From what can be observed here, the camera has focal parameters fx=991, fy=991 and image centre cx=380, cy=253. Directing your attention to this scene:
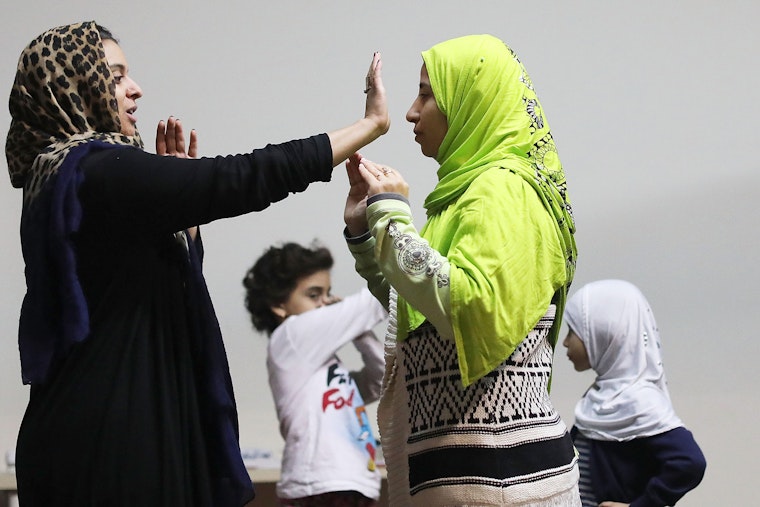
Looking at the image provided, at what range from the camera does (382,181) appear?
1703 mm

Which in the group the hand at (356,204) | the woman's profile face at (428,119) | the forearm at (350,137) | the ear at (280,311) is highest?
the woman's profile face at (428,119)

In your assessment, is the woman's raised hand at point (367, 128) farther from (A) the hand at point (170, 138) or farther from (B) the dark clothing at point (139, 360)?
(A) the hand at point (170, 138)

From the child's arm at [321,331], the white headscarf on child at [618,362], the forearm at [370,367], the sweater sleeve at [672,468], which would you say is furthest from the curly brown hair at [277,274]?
the sweater sleeve at [672,468]

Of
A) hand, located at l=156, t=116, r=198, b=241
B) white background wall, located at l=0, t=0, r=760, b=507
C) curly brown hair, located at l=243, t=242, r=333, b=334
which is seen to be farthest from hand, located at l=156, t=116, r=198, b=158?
white background wall, located at l=0, t=0, r=760, b=507

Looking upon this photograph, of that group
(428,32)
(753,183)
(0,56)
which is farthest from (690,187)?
(0,56)

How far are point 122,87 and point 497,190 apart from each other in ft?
2.12

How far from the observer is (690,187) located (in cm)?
409

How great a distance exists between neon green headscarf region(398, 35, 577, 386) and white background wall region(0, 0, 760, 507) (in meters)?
2.24

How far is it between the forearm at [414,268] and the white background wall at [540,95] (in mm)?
2455

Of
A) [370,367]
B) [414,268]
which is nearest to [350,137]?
[414,268]

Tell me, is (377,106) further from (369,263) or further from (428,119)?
(369,263)

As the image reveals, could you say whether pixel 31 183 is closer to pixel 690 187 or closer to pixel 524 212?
pixel 524 212

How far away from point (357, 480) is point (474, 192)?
4.95ft

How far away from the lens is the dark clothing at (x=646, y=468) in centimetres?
248
